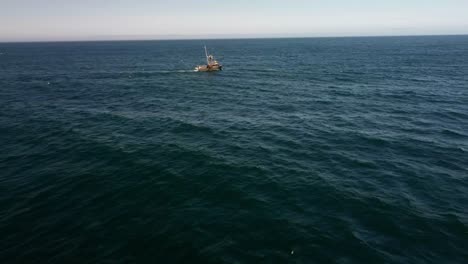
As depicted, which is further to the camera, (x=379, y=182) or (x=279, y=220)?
(x=379, y=182)

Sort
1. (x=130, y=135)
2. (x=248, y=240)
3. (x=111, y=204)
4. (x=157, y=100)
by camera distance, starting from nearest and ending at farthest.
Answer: (x=248, y=240)
(x=111, y=204)
(x=130, y=135)
(x=157, y=100)

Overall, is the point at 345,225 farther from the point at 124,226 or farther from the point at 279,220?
the point at 124,226

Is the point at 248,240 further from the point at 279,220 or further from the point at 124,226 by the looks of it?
the point at 124,226

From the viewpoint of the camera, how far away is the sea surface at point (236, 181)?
18.7 metres

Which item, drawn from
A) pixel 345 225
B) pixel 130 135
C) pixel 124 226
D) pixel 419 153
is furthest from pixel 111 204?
pixel 419 153

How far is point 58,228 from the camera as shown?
20359 millimetres

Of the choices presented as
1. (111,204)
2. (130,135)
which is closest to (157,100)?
(130,135)

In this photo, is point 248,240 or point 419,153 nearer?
point 248,240

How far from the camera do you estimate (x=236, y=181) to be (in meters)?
26.9

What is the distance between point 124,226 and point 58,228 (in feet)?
15.5

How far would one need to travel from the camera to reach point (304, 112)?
4791 centimetres

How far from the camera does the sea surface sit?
61.5 feet

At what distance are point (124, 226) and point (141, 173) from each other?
841 cm

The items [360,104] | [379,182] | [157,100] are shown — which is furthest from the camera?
[157,100]
